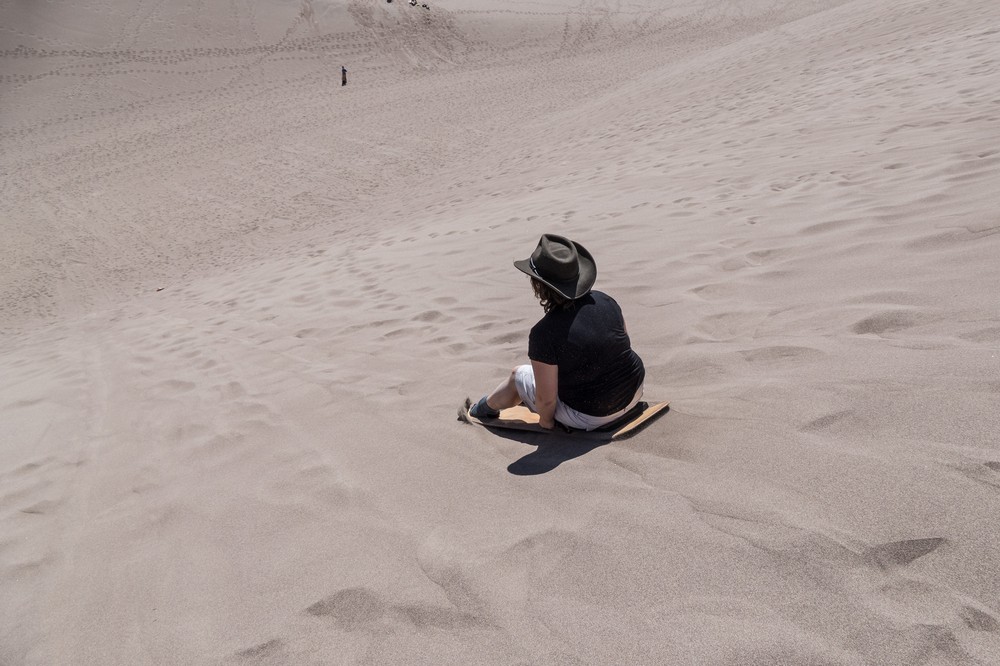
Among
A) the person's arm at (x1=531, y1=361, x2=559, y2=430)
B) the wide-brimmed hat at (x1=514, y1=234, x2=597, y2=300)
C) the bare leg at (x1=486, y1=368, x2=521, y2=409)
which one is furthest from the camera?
the bare leg at (x1=486, y1=368, x2=521, y2=409)

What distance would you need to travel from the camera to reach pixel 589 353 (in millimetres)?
3141

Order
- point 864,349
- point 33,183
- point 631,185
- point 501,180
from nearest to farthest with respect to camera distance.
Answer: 1. point 864,349
2. point 631,185
3. point 501,180
4. point 33,183

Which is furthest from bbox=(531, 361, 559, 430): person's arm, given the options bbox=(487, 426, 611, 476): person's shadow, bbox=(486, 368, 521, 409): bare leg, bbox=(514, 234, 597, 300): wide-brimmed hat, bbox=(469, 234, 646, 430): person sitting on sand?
bbox=(514, 234, 597, 300): wide-brimmed hat

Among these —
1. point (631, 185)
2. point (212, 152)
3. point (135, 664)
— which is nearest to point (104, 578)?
point (135, 664)

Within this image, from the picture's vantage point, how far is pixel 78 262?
1234cm

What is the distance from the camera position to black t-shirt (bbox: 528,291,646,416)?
313cm

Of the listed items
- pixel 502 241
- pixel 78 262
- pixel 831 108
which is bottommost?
pixel 78 262

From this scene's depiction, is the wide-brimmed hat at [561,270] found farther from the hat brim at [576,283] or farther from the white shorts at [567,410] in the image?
the white shorts at [567,410]

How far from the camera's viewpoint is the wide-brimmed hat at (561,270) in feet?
10.0

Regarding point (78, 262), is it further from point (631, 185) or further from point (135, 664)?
point (135, 664)

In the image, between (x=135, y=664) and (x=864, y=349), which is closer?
(x=135, y=664)

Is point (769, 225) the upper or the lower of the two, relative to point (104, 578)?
upper

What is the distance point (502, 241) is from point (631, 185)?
6.18ft

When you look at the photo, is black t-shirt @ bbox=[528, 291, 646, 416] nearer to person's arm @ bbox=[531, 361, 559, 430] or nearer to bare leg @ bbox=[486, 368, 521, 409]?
person's arm @ bbox=[531, 361, 559, 430]
